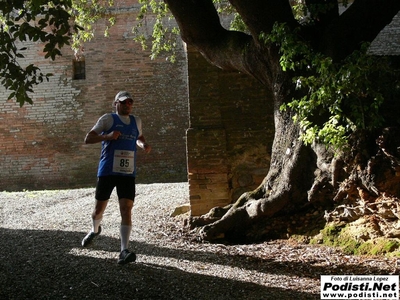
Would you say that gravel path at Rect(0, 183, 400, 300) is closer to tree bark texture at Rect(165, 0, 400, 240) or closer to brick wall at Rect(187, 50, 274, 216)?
tree bark texture at Rect(165, 0, 400, 240)

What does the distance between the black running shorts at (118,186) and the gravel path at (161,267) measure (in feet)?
2.35

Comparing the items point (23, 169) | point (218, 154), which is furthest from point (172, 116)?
point (218, 154)

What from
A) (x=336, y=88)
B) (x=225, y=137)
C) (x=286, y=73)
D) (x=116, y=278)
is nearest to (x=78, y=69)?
(x=225, y=137)

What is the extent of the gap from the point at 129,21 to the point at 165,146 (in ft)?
15.2

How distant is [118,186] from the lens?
5.33 metres

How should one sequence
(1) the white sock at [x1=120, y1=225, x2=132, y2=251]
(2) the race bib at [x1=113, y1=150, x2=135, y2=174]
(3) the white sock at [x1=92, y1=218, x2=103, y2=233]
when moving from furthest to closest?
(3) the white sock at [x1=92, y1=218, x2=103, y2=233] < (2) the race bib at [x1=113, y1=150, x2=135, y2=174] < (1) the white sock at [x1=120, y1=225, x2=132, y2=251]

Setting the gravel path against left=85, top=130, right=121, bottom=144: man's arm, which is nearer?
the gravel path

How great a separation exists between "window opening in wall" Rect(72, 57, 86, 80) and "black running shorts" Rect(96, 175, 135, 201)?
12913 mm

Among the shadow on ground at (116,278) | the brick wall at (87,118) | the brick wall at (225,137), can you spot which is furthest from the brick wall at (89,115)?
the shadow on ground at (116,278)

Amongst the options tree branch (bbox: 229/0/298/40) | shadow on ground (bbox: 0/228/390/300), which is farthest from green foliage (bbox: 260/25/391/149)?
shadow on ground (bbox: 0/228/390/300)

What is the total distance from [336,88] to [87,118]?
13178 millimetres

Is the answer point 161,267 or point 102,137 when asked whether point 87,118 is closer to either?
point 102,137

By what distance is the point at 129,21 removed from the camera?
17.5 meters

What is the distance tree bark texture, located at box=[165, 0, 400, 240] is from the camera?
6.23m
